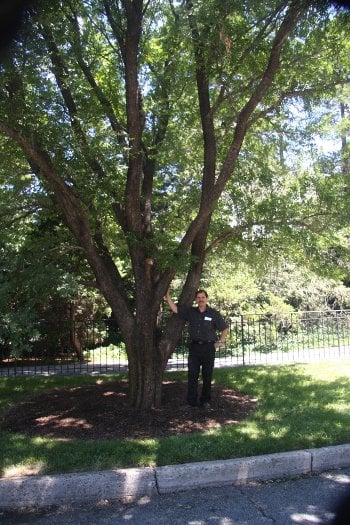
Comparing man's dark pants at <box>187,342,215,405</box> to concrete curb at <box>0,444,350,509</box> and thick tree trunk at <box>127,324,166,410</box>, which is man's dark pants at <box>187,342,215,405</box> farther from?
concrete curb at <box>0,444,350,509</box>

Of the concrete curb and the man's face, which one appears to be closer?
the concrete curb

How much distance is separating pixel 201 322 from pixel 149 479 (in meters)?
2.93

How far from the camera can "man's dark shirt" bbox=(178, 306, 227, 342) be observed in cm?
713

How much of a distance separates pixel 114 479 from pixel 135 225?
3.65m

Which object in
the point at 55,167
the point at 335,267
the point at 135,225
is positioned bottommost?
the point at 335,267

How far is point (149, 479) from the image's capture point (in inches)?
178

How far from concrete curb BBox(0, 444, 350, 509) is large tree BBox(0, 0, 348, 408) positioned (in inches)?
97.6

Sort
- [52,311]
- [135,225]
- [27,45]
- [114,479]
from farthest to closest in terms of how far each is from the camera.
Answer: [52,311], [135,225], [27,45], [114,479]

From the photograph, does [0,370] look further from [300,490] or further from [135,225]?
[300,490]

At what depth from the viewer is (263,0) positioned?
5742 mm

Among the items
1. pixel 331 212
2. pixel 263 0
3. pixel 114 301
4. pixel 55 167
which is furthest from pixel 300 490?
pixel 263 0

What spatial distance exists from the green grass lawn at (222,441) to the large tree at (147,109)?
1.67 meters

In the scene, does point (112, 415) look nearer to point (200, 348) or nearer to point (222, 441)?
point (200, 348)

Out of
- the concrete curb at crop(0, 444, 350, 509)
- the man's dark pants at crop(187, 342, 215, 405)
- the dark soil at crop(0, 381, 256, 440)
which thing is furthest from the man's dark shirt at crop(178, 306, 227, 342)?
the concrete curb at crop(0, 444, 350, 509)
